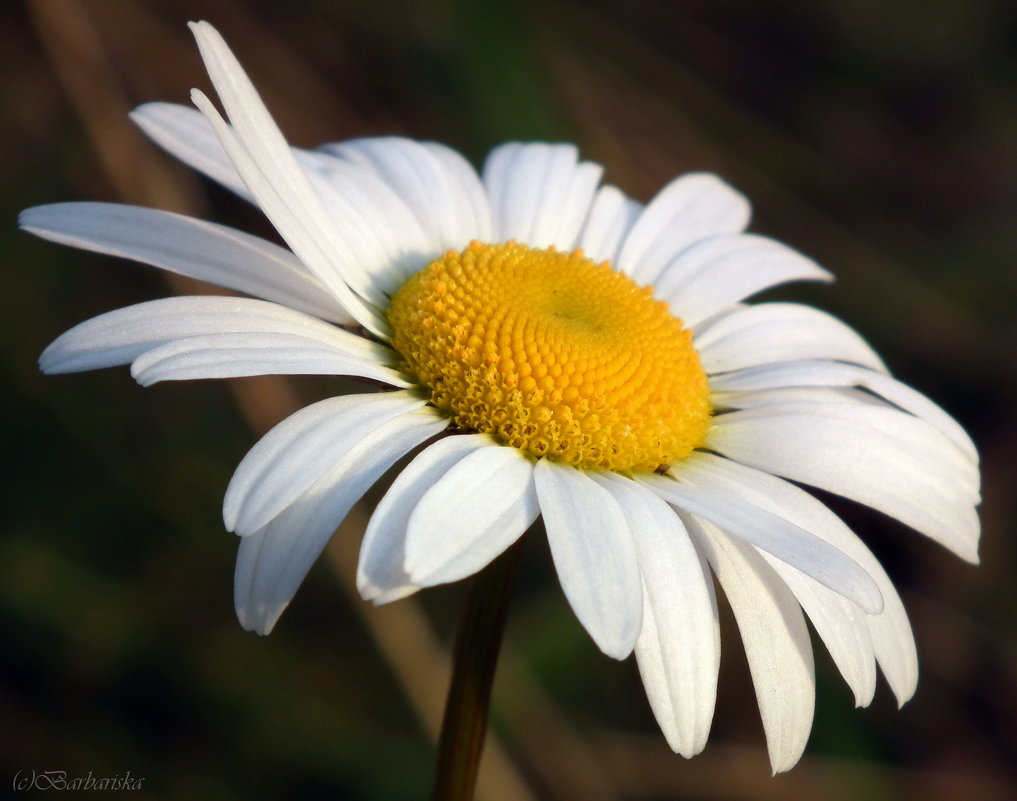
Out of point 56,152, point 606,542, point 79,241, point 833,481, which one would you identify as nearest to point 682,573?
point 606,542

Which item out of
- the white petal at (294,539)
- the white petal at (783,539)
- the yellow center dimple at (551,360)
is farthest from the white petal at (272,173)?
the white petal at (783,539)

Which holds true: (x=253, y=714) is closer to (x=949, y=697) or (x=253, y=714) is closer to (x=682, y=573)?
(x=682, y=573)

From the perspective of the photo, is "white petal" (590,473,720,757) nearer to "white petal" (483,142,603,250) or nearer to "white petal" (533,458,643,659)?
"white petal" (533,458,643,659)

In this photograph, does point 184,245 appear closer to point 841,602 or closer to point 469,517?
point 469,517

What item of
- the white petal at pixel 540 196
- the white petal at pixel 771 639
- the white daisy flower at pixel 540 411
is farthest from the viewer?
the white petal at pixel 540 196

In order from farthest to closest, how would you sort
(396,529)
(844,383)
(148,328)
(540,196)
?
(540,196), (844,383), (148,328), (396,529)

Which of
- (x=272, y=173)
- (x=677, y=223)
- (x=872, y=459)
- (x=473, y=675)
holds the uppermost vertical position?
(x=272, y=173)

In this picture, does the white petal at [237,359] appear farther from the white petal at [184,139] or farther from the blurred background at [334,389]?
the blurred background at [334,389]

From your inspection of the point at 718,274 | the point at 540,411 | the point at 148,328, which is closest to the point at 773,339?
the point at 718,274
